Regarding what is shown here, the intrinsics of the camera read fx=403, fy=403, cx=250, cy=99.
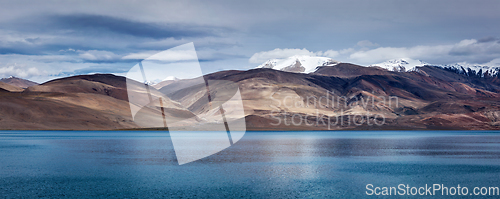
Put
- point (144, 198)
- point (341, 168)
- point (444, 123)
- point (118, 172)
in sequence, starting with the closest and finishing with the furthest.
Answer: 1. point (144, 198)
2. point (118, 172)
3. point (341, 168)
4. point (444, 123)

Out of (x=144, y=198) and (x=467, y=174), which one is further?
(x=467, y=174)

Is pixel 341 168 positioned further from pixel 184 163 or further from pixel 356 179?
pixel 184 163

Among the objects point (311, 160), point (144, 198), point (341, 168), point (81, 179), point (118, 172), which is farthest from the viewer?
point (311, 160)

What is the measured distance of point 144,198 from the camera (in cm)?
2880

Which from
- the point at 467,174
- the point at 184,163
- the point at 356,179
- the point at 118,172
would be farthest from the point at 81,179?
the point at 467,174

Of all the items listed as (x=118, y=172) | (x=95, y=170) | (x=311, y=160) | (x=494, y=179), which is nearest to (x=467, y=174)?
(x=494, y=179)

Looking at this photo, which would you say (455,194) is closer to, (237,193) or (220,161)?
(237,193)

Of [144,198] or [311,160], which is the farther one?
[311,160]

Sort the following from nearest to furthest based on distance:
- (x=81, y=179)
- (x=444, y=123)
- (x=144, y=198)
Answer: (x=144, y=198), (x=81, y=179), (x=444, y=123)

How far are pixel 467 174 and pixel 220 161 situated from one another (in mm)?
27699

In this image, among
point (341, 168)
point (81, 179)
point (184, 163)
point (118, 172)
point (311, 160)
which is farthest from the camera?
point (311, 160)

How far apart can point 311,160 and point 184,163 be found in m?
16.6

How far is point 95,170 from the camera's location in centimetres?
4162

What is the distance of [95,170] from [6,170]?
856 cm
